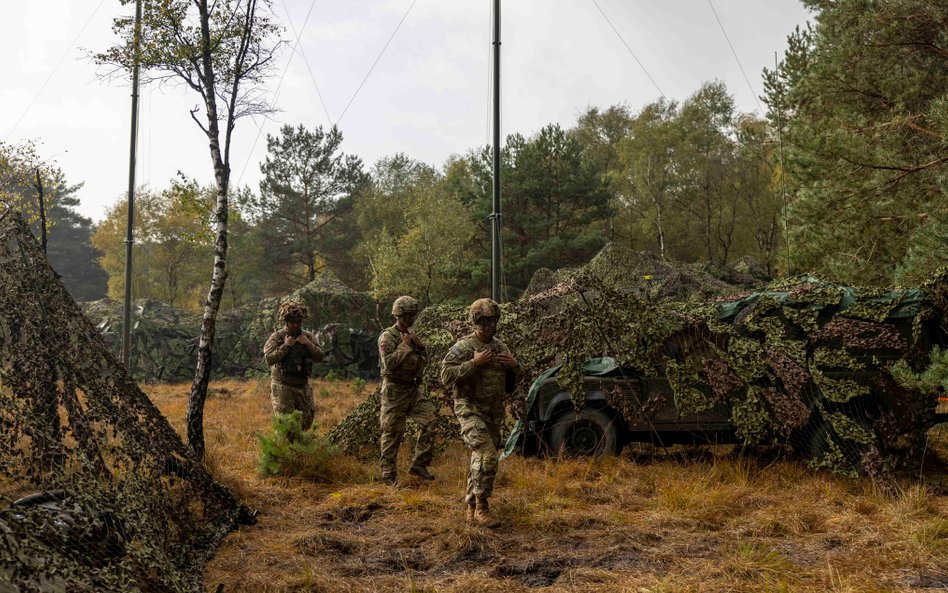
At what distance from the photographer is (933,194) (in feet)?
36.2

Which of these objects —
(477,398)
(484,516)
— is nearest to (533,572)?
(484,516)

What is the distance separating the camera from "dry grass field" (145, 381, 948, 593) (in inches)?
185

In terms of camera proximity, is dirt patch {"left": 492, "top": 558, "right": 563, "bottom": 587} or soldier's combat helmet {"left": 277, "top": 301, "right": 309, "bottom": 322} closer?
dirt patch {"left": 492, "top": 558, "right": 563, "bottom": 587}

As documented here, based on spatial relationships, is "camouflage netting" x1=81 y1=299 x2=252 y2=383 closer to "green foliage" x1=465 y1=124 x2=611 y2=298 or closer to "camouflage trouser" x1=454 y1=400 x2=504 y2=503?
"green foliage" x1=465 y1=124 x2=611 y2=298

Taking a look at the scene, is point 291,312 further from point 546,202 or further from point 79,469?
point 546,202

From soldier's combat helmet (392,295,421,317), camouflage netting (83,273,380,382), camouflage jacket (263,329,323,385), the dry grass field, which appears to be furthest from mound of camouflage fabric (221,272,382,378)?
soldier's combat helmet (392,295,421,317)

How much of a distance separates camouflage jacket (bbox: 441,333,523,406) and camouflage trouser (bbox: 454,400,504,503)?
93 millimetres

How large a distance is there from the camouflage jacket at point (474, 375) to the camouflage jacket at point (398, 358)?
3.57 feet

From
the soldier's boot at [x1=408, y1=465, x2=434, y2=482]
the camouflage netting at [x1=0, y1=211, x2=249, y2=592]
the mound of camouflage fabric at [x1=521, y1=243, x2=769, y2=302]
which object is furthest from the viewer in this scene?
the mound of camouflage fabric at [x1=521, y1=243, x2=769, y2=302]

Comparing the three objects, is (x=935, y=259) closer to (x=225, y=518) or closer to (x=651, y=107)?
(x=225, y=518)

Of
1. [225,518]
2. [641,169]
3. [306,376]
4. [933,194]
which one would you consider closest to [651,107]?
[641,169]

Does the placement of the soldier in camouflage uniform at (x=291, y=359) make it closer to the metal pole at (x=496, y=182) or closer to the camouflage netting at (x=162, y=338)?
the metal pole at (x=496, y=182)

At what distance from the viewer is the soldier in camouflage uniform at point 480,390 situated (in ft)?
19.4

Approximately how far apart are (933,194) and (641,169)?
85.5ft
